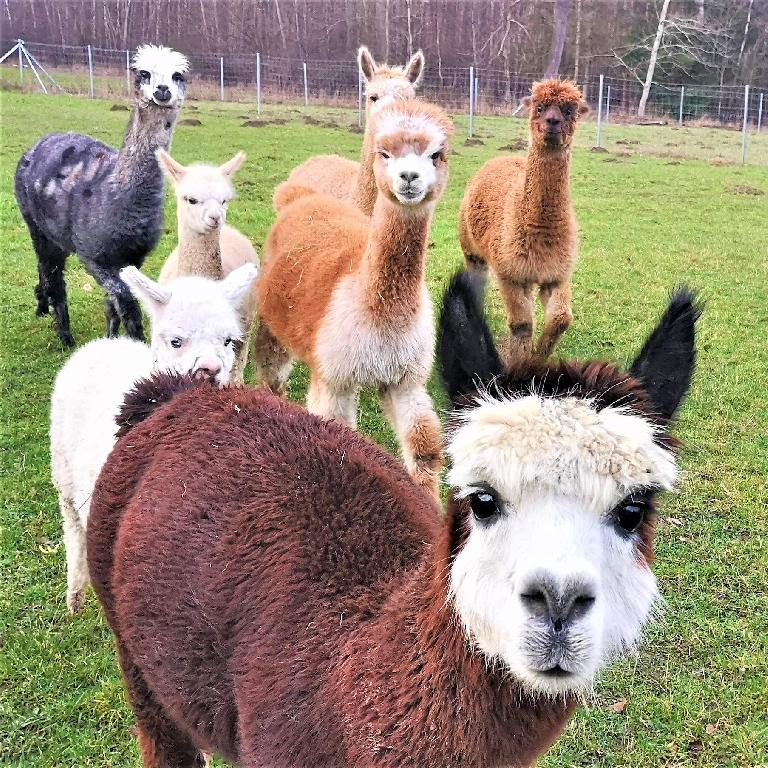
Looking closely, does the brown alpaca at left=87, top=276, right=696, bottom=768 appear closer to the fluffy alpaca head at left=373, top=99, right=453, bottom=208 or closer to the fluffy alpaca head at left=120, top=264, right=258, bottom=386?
the fluffy alpaca head at left=120, top=264, right=258, bottom=386

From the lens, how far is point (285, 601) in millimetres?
1836

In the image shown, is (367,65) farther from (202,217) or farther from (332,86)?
(332,86)

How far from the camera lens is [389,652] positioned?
1.68 metres

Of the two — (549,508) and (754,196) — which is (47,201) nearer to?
(549,508)

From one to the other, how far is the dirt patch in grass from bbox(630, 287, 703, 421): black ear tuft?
52.1 feet

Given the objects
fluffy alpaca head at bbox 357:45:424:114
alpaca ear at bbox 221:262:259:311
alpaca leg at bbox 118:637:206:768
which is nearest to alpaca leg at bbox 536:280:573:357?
fluffy alpaca head at bbox 357:45:424:114

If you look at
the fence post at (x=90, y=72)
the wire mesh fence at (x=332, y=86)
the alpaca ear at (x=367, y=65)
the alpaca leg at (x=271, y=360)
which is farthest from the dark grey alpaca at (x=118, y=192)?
the fence post at (x=90, y=72)

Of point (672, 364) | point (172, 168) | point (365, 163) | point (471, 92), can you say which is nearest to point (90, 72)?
point (471, 92)

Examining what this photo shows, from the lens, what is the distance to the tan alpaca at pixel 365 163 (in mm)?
6434

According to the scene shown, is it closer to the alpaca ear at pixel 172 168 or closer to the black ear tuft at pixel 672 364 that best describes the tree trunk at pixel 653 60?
the alpaca ear at pixel 172 168

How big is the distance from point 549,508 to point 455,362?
40 cm

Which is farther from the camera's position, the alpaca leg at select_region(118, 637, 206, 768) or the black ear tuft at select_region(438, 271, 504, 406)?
the alpaca leg at select_region(118, 637, 206, 768)

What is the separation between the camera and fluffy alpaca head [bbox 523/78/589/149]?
6.34 meters

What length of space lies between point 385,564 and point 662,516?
286 cm
